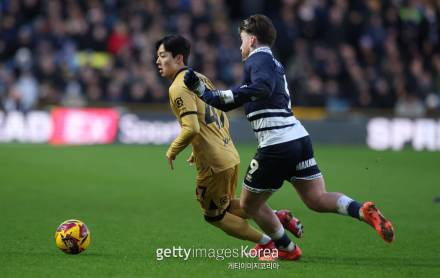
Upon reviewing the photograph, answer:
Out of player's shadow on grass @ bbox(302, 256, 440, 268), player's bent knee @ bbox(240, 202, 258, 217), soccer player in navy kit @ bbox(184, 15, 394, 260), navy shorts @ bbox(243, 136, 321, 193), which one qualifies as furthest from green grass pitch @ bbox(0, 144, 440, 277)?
navy shorts @ bbox(243, 136, 321, 193)

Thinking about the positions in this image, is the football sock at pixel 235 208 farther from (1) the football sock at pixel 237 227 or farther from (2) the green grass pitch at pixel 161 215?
(2) the green grass pitch at pixel 161 215

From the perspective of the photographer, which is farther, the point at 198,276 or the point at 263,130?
the point at 263,130

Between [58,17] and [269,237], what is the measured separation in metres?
17.1

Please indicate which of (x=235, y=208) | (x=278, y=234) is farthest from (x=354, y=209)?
(x=235, y=208)

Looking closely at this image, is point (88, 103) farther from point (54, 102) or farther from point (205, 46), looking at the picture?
point (205, 46)

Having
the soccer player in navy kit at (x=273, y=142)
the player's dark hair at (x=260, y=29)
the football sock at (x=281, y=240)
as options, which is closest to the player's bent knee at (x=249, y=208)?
the soccer player in navy kit at (x=273, y=142)

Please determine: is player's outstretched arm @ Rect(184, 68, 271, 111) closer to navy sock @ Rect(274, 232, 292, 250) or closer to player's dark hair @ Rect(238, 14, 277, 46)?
player's dark hair @ Rect(238, 14, 277, 46)

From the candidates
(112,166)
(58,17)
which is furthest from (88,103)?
(112,166)

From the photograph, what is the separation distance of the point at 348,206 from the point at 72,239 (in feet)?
8.41

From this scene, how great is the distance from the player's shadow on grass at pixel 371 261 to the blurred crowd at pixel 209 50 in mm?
15212

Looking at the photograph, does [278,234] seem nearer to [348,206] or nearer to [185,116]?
[348,206]

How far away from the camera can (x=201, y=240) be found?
979 centimetres

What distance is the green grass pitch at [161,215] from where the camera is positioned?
809 centimetres

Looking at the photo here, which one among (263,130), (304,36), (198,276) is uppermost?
(304,36)
